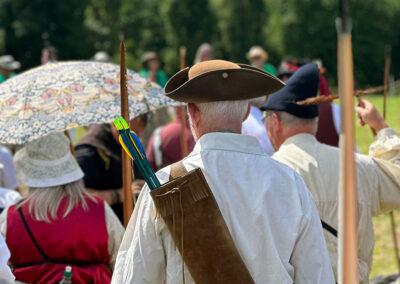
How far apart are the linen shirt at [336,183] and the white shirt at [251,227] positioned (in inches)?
41.0

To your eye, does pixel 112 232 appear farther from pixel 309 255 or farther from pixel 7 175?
pixel 7 175

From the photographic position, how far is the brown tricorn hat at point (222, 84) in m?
3.11

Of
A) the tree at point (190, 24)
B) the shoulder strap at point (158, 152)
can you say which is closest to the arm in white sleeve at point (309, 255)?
the shoulder strap at point (158, 152)

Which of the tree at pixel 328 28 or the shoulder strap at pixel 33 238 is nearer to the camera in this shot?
the shoulder strap at pixel 33 238

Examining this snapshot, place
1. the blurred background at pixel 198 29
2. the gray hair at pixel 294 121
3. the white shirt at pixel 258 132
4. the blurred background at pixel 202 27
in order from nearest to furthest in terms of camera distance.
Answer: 1. the gray hair at pixel 294 121
2. the white shirt at pixel 258 132
3. the blurred background at pixel 198 29
4. the blurred background at pixel 202 27

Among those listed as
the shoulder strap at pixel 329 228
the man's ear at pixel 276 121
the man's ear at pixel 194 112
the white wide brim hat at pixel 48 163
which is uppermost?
the man's ear at pixel 194 112

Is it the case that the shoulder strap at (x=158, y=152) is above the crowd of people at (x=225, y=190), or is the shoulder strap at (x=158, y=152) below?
below

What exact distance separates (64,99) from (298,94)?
4.11 ft

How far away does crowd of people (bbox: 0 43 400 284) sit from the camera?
3.02 metres

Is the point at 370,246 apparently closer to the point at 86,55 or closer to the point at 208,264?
the point at 208,264

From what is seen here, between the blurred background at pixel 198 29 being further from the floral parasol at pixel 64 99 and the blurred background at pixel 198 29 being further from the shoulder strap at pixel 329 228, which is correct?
the shoulder strap at pixel 329 228

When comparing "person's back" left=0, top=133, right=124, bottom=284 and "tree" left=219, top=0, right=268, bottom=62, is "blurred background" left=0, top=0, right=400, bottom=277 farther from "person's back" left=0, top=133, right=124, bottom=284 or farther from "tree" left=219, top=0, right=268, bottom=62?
"person's back" left=0, top=133, right=124, bottom=284

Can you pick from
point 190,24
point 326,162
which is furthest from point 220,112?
point 190,24

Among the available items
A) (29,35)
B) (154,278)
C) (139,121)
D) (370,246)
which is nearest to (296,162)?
(370,246)
